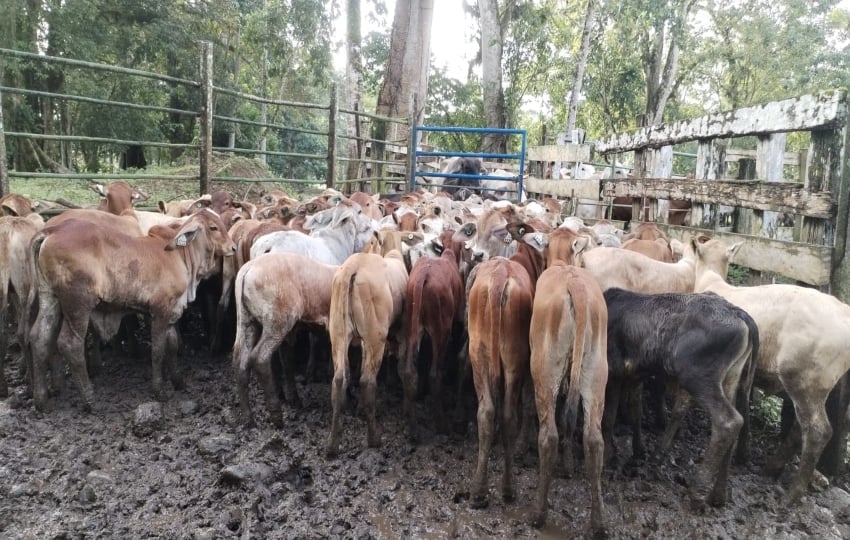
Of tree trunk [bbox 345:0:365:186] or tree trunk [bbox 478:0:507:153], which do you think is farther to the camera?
tree trunk [bbox 478:0:507:153]

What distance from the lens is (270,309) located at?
4871mm

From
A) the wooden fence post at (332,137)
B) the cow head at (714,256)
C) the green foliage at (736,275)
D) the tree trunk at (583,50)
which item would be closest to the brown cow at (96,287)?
Answer: the cow head at (714,256)

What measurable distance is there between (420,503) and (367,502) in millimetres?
336

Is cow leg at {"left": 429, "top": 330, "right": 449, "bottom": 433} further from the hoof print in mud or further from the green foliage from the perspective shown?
the green foliage

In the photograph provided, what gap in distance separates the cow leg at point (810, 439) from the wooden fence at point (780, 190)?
3.29 ft

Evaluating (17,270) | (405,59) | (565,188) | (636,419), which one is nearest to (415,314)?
(636,419)

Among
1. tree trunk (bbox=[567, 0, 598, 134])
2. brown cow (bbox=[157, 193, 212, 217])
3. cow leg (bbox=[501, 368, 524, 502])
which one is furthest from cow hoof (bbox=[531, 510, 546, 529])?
tree trunk (bbox=[567, 0, 598, 134])

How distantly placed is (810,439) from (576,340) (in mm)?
1760

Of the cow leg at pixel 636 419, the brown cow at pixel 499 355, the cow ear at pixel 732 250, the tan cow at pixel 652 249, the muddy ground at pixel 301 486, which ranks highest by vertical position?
the cow ear at pixel 732 250

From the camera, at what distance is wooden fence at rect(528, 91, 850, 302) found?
15.1 feet

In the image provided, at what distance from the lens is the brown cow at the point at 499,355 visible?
3906mm

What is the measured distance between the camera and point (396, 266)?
5.36m

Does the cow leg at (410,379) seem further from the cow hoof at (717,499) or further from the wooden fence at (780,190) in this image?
the wooden fence at (780,190)

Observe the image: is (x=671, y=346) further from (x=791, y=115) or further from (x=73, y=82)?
(x=73, y=82)
